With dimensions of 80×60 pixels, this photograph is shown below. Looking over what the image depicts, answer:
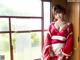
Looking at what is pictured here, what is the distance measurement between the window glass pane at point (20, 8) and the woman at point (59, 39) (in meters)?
0.22

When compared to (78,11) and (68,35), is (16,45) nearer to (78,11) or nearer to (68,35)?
(68,35)

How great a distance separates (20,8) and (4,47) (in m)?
0.43

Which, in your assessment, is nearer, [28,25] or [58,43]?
[58,43]

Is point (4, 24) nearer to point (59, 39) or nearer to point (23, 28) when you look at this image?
point (23, 28)

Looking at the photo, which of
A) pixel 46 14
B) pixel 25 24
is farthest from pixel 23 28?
pixel 46 14

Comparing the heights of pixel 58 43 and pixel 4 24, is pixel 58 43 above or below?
below

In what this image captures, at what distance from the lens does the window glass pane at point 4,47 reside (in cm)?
152

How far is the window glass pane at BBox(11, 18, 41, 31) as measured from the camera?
5.15 ft

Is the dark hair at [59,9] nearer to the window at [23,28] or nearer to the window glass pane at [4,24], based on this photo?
the window at [23,28]

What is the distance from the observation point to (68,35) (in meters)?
1.53

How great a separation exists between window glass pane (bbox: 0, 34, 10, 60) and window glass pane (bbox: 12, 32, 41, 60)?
7cm

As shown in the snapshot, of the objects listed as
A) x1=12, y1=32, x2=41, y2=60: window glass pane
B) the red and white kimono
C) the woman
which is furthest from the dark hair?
x1=12, y1=32, x2=41, y2=60: window glass pane

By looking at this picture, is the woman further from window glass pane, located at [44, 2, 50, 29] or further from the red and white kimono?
window glass pane, located at [44, 2, 50, 29]

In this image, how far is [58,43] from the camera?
1.54 meters
